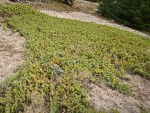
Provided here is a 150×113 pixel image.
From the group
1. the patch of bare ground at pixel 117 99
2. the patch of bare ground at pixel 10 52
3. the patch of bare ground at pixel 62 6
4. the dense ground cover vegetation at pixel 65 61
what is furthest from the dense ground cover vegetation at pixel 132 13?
the patch of bare ground at pixel 117 99

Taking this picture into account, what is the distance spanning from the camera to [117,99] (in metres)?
7.62

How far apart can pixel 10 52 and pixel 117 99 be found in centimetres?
364

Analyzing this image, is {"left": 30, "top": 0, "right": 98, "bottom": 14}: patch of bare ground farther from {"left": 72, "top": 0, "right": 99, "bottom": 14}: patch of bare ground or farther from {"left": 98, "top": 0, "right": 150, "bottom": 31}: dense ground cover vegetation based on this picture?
{"left": 98, "top": 0, "right": 150, "bottom": 31}: dense ground cover vegetation

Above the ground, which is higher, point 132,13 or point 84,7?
point 132,13

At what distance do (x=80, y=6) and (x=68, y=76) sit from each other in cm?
1395

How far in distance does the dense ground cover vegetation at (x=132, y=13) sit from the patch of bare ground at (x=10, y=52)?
28.5ft

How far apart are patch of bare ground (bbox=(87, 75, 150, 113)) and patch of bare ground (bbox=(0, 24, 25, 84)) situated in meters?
2.20

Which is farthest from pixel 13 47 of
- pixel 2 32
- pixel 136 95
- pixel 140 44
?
pixel 140 44

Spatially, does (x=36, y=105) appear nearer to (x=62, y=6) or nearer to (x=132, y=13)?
(x=132, y=13)

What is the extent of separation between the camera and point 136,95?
26.4 ft

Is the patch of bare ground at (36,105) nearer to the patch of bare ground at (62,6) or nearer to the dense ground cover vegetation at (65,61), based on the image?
the dense ground cover vegetation at (65,61)

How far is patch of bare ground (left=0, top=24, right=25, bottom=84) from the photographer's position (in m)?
7.90

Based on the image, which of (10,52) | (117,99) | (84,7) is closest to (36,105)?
(117,99)

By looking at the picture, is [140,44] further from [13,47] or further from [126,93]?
[13,47]
